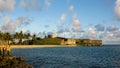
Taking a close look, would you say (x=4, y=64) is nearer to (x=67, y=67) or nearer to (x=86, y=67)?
(x=67, y=67)

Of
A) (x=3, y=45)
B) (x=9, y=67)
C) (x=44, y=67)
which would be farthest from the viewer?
(x=3, y=45)

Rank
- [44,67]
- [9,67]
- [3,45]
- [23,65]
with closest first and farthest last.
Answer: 1. [9,67]
2. [23,65]
3. [44,67]
4. [3,45]

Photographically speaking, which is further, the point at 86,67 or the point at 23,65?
the point at 86,67

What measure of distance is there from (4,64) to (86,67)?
80.1 feet

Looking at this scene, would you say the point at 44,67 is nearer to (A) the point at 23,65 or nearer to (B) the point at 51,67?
(B) the point at 51,67

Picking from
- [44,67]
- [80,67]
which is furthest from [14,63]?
[80,67]

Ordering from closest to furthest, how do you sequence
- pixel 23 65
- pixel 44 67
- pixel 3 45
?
pixel 23 65, pixel 44 67, pixel 3 45

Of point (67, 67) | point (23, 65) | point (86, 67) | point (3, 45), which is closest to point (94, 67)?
point (86, 67)

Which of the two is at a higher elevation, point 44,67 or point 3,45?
point 3,45

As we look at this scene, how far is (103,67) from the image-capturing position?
66.2 meters

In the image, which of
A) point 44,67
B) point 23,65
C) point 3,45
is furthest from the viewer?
point 3,45

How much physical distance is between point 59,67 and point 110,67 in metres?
13.2

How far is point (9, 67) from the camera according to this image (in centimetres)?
4625

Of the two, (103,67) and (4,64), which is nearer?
(4,64)
